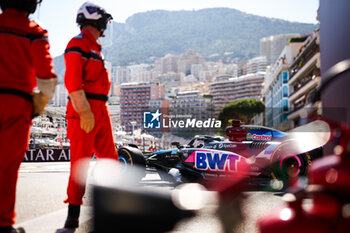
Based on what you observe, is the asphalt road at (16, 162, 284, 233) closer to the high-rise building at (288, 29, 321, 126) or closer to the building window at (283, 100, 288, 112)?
the high-rise building at (288, 29, 321, 126)

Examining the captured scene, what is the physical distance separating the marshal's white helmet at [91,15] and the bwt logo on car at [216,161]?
12.3 ft

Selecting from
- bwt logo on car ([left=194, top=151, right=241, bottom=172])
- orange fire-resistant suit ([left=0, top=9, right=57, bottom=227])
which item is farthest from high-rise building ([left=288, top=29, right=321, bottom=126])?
orange fire-resistant suit ([left=0, top=9, right=57, bottom=227])

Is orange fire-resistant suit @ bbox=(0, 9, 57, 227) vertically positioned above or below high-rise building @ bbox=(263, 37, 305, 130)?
below

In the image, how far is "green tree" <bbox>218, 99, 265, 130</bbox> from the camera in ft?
313

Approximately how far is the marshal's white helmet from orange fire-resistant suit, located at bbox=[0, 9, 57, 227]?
0.78 m

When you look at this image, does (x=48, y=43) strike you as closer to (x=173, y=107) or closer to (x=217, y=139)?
(x=217, y=139)

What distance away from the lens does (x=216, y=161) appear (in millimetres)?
6629

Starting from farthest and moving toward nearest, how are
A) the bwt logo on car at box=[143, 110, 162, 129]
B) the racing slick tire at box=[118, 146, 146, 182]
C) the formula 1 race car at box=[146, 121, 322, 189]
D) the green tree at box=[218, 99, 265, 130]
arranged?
1. the green tree at box=[218, 99, 265, 130]
2. the bwt logo on car at box=[143, 110, 162, 129]
3. the formula 1 race car at box=[146, 121, 322, 189]
4. the racing slick tire at box=[118, 146, 146, 182]

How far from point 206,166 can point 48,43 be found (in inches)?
179

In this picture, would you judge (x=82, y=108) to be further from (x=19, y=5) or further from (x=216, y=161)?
(x=216, y=161)

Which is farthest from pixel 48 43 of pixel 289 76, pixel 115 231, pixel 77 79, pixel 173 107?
pixel 173 107

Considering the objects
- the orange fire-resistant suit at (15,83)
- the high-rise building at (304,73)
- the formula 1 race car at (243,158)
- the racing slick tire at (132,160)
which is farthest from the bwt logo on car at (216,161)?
the high-rise building at (304,73)

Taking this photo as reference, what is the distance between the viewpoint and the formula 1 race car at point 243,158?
6289 mm

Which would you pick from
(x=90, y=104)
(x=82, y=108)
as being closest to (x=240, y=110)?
(x=90, y=104)
